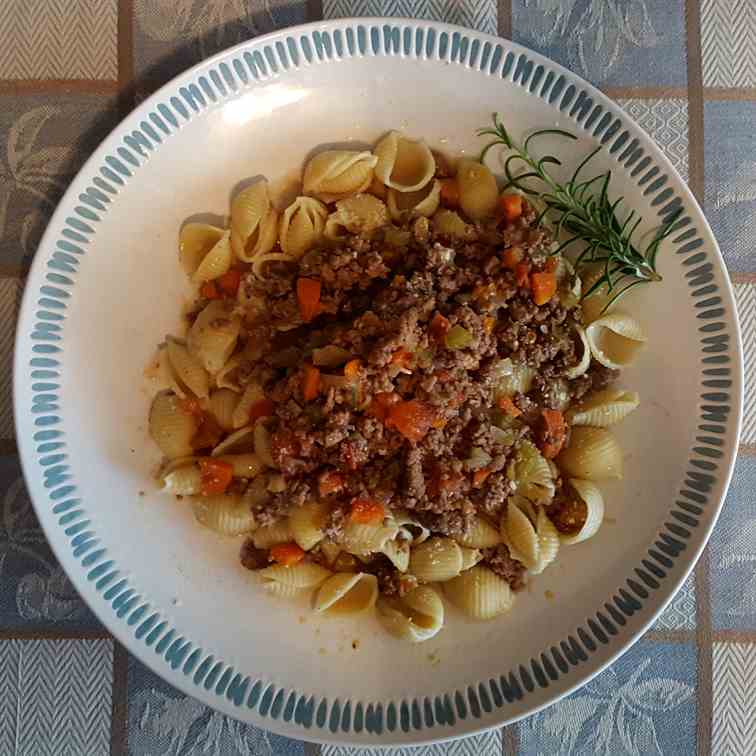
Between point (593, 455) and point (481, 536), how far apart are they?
1.60 feet

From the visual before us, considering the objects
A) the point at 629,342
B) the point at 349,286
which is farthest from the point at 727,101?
the point at 349,286

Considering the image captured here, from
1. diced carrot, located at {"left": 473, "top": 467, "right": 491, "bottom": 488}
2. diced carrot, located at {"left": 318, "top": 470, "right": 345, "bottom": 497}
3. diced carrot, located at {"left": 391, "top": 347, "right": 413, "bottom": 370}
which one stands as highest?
diced carrot, located at {"left": 391, "top": 347, "right": 413, "bottom": 370}

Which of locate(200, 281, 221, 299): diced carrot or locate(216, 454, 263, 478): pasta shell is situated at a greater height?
locate(200, 281, 221, 299): diced carrot

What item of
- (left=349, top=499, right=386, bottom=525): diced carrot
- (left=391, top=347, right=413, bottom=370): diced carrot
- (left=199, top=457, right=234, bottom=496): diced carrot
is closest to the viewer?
(left=391, top=347, right=413, bottom=370): diced carrot

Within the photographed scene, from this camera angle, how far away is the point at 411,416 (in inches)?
90.7

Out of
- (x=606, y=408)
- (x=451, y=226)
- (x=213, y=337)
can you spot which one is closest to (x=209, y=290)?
(x=213, y=337)

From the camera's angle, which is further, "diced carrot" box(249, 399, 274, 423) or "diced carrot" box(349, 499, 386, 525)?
"diced carrot" box(249, 399, 274, 423)

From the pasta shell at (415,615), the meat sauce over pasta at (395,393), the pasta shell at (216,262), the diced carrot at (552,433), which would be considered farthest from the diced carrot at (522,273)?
the pasta shell at (415,615)

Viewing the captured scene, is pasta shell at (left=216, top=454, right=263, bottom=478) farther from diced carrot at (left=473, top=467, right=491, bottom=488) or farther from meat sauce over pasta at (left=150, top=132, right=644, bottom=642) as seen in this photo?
diced carrot at (left=473, top=467, right=491, bottom=488)

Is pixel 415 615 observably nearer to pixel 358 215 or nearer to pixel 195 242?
Answer: pixel 358 215

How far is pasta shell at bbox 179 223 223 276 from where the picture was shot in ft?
8.22

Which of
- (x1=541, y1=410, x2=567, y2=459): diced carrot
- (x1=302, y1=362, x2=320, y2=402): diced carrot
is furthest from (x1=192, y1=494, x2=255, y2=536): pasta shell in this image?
(x1=541, y1=410, x2=567, y2=459): diced carrot

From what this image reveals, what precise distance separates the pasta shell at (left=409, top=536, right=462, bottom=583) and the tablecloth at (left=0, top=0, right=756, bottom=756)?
0.75m

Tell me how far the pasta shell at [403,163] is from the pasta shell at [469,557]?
1.30 m
